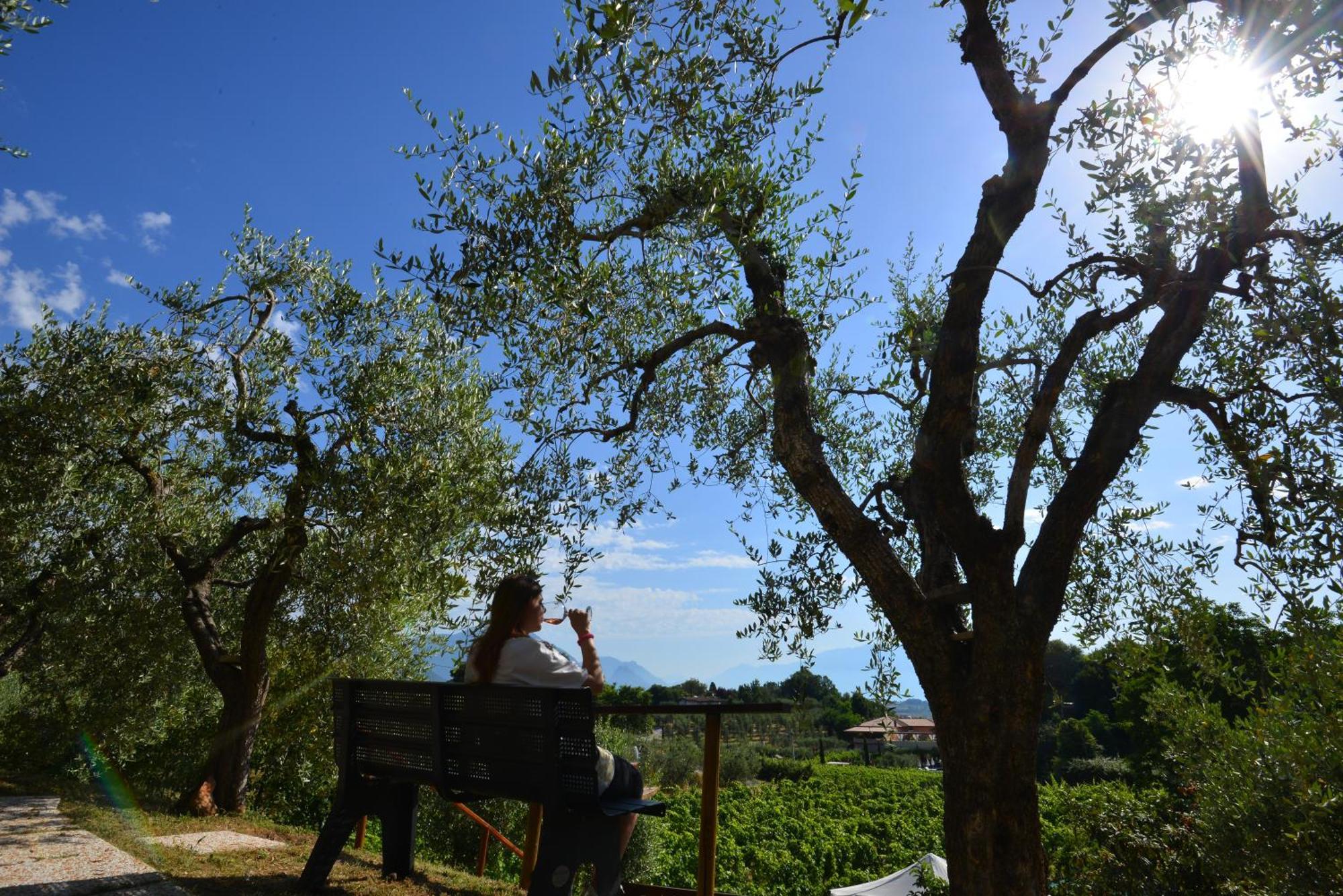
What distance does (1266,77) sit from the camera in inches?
194

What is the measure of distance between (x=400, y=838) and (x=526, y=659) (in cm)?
231

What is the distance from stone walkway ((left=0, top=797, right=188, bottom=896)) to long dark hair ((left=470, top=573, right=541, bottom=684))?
2359mm

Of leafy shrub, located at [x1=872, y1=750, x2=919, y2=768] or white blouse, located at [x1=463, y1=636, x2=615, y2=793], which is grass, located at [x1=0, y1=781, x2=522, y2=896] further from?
leafy shrub, located at [x1=872, y1=750, x2=919, y2=768]

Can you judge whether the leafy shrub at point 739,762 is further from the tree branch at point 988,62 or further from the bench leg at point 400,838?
the tree branch at point 988,62

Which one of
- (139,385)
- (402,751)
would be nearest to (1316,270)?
(402,751)

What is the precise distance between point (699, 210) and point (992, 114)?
2014 mm

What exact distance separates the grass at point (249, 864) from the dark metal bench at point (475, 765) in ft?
0.92

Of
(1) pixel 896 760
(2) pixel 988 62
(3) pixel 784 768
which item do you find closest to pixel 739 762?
(3) pixel 784 768

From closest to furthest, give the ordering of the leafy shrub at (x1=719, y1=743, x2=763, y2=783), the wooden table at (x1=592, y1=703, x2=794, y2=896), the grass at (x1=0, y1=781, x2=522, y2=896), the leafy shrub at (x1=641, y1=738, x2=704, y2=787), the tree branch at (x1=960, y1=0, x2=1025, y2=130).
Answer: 1. the wooden table at (x1=592, y1=703, x2=794, y2=896)
2. the tree branch at (x1=960, y1=0, x2=1025, y2=130)
3. the grass at (x1=0, y1=781, x2=522, y2=896)
4. the leafy shrub at (x1=641, y1=738, x2=704, y2=787)
5. the leafy shrub at (x1=719, y1=743, x2=763, y2=783)

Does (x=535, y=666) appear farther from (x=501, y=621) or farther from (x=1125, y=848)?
(x=1125, y=848)

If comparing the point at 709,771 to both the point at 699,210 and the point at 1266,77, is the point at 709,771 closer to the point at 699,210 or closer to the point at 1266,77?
the point at 699,210

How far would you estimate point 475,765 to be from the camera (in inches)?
184

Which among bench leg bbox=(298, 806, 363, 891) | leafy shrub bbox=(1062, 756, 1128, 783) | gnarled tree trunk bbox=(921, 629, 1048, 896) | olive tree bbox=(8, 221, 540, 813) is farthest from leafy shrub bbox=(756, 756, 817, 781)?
gnarled tree trunk bbox=(921, 629, 1048, 896)

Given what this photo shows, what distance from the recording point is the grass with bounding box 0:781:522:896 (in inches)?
216
